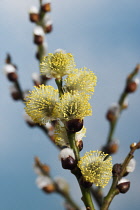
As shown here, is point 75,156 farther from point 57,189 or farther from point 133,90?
point 133,90

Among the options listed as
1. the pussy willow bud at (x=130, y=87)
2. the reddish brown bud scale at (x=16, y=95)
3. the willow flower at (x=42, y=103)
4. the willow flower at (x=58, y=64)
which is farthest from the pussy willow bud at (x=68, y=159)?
the reddish brown bud scale at (x=16, y=95)

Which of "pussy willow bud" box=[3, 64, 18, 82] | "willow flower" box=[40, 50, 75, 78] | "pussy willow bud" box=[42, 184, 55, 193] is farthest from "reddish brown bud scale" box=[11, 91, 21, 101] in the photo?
"willow flower" box=[40, 50, 75, 78]

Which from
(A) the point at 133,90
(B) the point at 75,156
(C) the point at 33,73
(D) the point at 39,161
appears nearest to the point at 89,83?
(B) the point at 75,156

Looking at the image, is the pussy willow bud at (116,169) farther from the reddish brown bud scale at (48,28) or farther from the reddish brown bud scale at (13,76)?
the reddish brown bud scale at (48,28)

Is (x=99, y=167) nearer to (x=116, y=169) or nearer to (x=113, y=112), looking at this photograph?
(x=116, y=169)

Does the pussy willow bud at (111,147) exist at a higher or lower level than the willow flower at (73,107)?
higher

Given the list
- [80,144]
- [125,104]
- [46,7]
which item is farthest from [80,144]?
[46,7]

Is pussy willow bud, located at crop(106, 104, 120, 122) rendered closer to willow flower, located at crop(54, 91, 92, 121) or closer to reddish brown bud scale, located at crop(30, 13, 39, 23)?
reddish brown bud scale, located at crop(30, 13, 39, 23)
